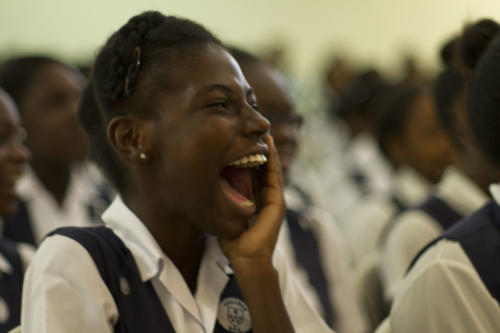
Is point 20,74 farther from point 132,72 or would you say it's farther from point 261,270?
point 261,270

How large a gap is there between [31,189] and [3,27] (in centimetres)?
477

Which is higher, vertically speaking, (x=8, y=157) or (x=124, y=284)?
(x=124, y=284)

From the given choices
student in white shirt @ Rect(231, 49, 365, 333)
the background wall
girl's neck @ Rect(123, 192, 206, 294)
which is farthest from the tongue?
the background wall

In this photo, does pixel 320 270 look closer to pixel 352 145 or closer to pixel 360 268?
pixel 360 268

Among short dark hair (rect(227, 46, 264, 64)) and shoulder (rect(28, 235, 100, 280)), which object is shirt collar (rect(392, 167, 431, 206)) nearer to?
short dark hair (rect(227, 46, 264, 64))

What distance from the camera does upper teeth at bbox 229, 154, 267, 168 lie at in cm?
120

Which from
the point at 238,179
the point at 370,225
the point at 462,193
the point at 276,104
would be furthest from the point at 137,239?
the point at 370,225

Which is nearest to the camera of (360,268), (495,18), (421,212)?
(495,18)

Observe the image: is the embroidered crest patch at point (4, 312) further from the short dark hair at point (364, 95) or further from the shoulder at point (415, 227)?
the short dark hair at point (364, 95)

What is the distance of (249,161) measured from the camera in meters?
1.21

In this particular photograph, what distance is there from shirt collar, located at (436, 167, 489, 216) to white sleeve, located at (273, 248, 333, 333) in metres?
0.88

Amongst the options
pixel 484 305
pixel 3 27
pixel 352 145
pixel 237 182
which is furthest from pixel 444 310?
pixel 3 27

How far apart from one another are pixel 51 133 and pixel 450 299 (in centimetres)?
178

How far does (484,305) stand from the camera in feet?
4.03
